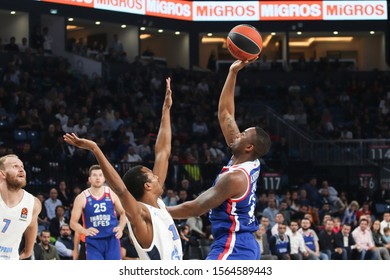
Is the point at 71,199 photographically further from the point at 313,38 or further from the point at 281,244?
the point at 313,38

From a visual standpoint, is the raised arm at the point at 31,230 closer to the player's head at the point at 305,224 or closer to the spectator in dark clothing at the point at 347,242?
the player's head at the point at 305,224

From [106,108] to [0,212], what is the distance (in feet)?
45.4

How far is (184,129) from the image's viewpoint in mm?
23359

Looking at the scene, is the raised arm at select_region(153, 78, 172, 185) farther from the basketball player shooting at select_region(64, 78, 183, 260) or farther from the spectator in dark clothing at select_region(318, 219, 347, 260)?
the spectator in dark clothing at select_region(318, 219, 347, 260)

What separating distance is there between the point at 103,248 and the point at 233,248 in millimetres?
4537

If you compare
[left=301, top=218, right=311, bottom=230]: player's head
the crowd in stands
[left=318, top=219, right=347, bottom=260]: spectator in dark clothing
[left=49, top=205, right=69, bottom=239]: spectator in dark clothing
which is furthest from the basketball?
[left=318, top=219, right=347, bottom=260]: spectator in dark clothing

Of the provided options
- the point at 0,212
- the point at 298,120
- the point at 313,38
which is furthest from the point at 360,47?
the point at 0,212

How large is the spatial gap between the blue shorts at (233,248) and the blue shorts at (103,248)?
437 cm

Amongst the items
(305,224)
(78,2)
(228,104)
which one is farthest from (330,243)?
(78,2)

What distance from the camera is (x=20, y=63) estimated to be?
922 inches

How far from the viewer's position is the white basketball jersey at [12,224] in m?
8.27

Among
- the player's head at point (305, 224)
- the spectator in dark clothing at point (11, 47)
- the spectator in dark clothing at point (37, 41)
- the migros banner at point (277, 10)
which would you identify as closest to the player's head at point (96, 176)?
the player's head at point (305, 224)

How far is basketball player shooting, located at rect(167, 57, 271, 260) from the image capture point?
6.43 metres

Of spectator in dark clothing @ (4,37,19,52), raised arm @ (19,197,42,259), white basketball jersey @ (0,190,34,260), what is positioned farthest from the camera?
spectator in dark clothing @ (4,37,19,52)
